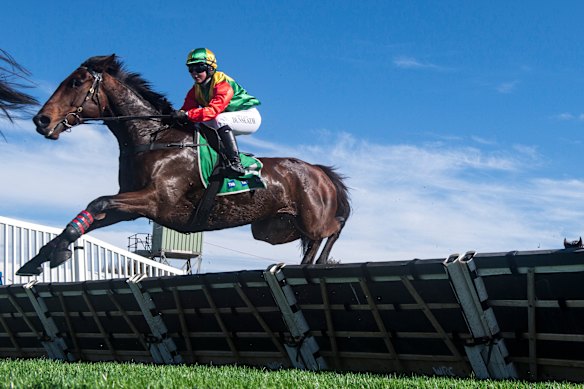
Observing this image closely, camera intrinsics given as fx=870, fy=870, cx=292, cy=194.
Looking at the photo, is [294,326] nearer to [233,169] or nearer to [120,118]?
[233,169]

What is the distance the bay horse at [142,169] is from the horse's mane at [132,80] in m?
0.01

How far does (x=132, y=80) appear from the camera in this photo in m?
10.7

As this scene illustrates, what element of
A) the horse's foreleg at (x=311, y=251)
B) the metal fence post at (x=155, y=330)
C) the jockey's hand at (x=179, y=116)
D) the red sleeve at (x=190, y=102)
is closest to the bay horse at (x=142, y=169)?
the jockey's hand at (x=179, y=116)

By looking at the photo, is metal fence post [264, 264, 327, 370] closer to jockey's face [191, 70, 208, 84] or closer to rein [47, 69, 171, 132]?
jockey's face [191, 70, 208, 84]

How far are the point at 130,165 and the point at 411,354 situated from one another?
12.9ft

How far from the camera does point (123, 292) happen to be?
10.4 meters

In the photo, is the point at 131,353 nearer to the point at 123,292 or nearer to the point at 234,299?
the point at 123,292

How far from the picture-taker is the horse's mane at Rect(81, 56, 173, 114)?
10.3m

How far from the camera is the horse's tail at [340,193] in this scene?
1252 centimetres

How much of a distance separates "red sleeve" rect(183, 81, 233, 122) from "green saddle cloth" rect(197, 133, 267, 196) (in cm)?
50

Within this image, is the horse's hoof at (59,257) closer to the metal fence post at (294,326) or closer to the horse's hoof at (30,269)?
the horse's hoof at (30,269)

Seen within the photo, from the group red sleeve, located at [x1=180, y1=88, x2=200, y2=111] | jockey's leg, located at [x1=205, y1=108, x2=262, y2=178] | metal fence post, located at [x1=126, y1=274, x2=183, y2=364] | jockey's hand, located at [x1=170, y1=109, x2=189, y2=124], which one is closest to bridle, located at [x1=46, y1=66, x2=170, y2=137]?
jockey's hand, located at [x1=170, y1=109, x2=189, y2=124]

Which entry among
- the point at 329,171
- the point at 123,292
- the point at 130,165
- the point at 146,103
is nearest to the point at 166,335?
the point at 123,292

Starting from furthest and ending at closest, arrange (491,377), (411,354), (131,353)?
(131,353) → (411,354) → (491,377)
